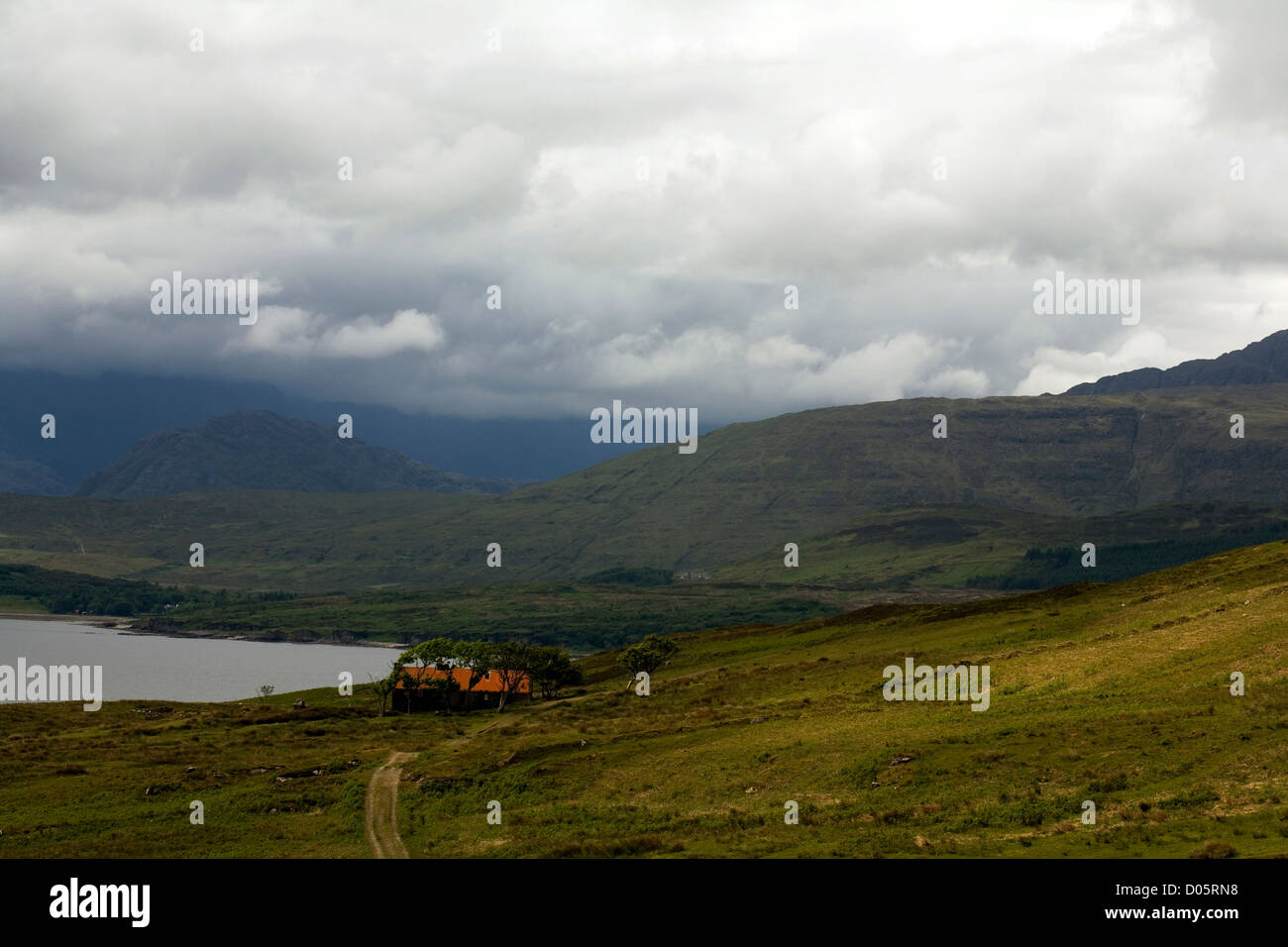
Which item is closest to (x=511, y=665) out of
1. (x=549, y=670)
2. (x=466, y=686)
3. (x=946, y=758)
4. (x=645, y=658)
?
(x=549, y=670)

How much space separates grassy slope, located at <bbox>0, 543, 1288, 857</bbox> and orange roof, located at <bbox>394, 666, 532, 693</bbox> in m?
13.7

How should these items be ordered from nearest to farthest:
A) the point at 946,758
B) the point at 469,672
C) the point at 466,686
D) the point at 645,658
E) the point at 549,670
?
the point at 946,758 < the point at 466,686 < the point at 549,670 < the point at 469,672 < the point at 645,658

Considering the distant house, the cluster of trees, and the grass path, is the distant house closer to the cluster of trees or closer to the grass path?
the cluster of trees

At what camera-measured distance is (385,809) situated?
72312 mm

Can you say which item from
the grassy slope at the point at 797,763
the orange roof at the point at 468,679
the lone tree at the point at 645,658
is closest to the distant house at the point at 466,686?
the orange roof at the point at 468,679

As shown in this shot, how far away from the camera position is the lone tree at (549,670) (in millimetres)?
138125

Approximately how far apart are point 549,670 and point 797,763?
70.7m

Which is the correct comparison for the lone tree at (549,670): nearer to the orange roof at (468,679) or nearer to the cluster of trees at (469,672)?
the cluster of trees at (469,672)

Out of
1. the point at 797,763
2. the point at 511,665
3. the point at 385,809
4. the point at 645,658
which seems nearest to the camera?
the point at 797,763

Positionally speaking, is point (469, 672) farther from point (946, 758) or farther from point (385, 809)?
point (946, 758)
